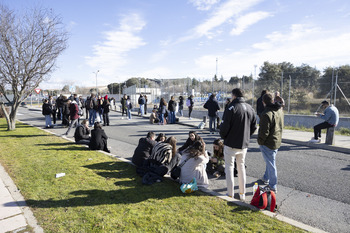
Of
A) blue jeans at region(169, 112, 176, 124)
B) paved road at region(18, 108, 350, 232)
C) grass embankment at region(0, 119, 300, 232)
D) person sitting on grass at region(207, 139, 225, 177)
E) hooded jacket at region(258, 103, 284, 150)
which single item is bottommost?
paved road at region(18, 108, 350, 232)

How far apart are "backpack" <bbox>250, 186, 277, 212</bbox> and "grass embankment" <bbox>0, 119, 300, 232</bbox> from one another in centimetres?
23

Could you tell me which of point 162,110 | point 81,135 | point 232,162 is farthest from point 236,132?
point 162,110

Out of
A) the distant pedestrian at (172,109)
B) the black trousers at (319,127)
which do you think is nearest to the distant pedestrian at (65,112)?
the distant pedestrian at (172,109)

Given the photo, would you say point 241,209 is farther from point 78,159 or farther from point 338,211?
point 78,159

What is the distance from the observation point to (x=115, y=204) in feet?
12.5

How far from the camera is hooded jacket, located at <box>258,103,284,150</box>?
14.1 feet

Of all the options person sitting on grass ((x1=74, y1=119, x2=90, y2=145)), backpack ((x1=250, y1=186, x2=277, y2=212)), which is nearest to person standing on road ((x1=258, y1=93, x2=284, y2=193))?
backpack ((x1=250, y1=186, x2=277, y2=212))

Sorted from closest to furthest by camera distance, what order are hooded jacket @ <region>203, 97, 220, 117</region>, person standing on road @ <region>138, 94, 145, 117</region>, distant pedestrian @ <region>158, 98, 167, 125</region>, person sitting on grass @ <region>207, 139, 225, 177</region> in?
person sitting on grass @ <region>207, 139, 225, 177</region>
hooded jacket @ <region>203, 97, 220, 117</region>
distant pedestrian @ <region>158, 98, 167, 125</region>
person standing on road @ <region>138, 94, 145, 117</region>

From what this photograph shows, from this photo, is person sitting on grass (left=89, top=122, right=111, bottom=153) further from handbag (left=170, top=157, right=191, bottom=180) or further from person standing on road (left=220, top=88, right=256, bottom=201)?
person standing on road (left=220, top=88, right=256, bottom=201)

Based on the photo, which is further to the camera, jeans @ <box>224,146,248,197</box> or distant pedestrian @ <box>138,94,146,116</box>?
distant pedestrian @ <box>138,94,146,116</box>

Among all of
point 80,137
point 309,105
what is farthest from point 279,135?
point 309,105

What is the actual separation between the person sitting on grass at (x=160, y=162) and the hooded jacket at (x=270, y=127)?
6.39ft

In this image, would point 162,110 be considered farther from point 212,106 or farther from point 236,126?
point 236,126

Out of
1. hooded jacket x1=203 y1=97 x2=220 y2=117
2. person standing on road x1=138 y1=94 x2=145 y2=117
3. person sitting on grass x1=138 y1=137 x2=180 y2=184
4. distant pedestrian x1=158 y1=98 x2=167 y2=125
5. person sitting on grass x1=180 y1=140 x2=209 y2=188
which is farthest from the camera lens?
person standing on road x1=138 y1=94 x2=145 y2=117
